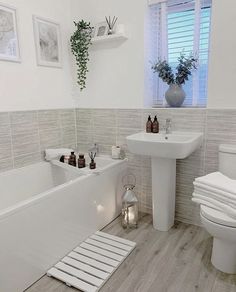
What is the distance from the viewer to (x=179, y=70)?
2184 mm

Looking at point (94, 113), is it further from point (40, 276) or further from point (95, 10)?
point (40, 276)

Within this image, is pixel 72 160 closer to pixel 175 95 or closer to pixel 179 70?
pixel 175 95

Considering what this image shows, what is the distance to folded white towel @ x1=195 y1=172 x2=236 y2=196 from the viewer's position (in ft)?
5.07

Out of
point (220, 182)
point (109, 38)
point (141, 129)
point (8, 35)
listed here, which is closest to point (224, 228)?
point (220, 182)

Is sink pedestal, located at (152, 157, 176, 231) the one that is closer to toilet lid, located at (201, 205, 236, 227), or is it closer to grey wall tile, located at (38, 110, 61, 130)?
toilet lid, located at (201, 205, 236, 227)

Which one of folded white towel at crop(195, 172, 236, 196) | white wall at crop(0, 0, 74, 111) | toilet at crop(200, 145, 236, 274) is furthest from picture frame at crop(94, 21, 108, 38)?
folded white towel at crop(195, 172, 236, 196)

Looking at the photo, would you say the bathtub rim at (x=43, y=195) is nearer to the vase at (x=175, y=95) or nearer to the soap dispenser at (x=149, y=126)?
the soap dispenser at (x=149, y=126)

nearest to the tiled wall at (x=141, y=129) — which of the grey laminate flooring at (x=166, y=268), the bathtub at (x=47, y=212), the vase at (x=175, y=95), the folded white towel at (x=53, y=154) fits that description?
the vase at (x=175, y=95)

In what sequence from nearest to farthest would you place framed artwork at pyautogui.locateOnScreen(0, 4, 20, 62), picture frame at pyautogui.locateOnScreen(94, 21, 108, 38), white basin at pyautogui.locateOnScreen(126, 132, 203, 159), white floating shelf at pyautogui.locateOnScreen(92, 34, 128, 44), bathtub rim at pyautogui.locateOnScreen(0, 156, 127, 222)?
1. bathtub rim at pyautogui.locateOnScreen(0, 156, 127, 222)
2. white basin at pyautogui.locateOnScreen(126, 132, 203, 159)
3. framed artwork at pyautogui.locateOnScreen(0, 4, 20, 62)
4. white floating shelf at pyautogui.locateOnScreen(92, 34, 128, 44)
5. picture frame at pyautogui.locateOnScreen(94, 21, 108, 38)

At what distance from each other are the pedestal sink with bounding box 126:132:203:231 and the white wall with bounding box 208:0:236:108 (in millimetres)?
365

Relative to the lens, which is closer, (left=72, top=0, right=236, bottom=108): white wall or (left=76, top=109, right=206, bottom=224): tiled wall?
(left=72, top=0, right=236, bottom=108): white wall

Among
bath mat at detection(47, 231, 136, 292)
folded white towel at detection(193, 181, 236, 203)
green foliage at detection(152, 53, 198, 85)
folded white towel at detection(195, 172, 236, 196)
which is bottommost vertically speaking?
bath mat at detection(47, 231, 136, 292)

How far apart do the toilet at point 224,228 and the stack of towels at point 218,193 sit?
0.04 meters

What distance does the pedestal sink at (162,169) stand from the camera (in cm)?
187
